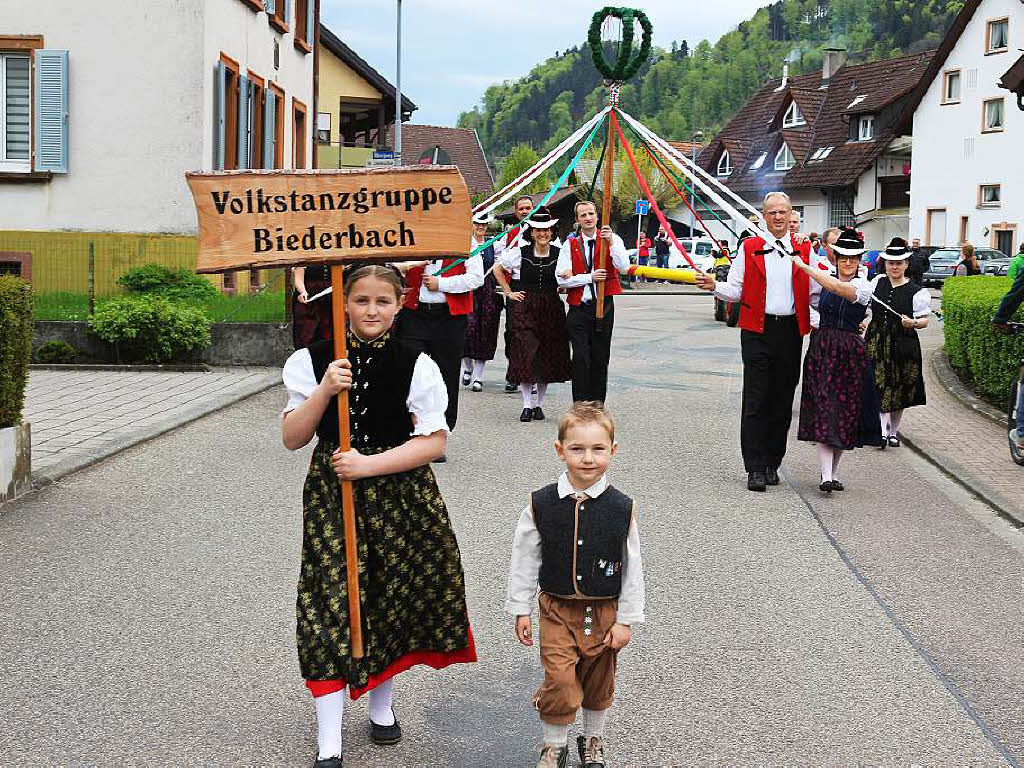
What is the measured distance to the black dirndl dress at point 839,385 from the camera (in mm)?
9398

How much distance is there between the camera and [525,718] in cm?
480

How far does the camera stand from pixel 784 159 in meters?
64.6

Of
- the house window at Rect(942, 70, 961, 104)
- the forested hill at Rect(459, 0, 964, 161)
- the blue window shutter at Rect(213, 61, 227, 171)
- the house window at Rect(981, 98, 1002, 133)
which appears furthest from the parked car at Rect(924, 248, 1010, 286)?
the forested hill at Rect(459, 0, 964, 161)

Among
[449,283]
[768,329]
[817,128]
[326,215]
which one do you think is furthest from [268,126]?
[817,128]

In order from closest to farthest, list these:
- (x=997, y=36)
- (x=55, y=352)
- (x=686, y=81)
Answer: (x=55, y=352) < (x=997, y=36) < (x=686, y=81)

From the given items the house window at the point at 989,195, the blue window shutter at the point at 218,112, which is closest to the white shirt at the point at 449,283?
the blue window shutter at the point at 218,112

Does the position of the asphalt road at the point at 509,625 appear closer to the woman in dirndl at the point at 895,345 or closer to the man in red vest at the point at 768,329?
the man in red vest at the point at 768,329

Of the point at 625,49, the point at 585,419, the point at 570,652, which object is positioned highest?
the point at 625,49

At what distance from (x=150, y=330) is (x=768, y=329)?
28.4 feet

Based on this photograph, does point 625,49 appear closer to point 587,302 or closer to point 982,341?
Answer: point 587,302

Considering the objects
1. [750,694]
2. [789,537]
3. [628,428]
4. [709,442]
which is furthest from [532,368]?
[750,694]

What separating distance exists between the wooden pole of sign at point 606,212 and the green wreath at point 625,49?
60 cm

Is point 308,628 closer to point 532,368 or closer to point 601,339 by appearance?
point 601,339

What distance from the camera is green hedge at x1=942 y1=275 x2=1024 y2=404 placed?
530 inches
